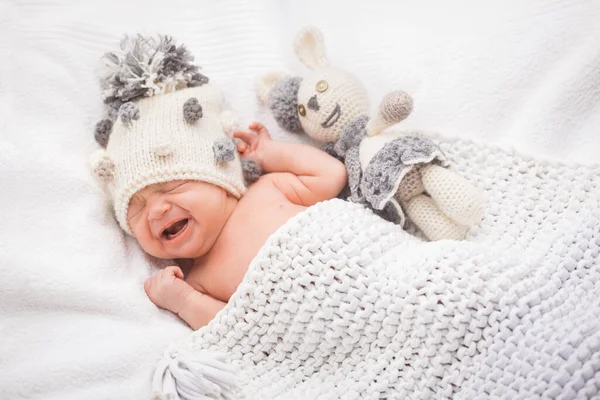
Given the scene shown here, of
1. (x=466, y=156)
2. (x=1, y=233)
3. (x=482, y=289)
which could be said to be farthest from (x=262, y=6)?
(x=482, y=289)

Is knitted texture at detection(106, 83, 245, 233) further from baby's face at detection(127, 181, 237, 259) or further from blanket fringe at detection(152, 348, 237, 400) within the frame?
blanket fringe at detection(152, 348, 237, 400)

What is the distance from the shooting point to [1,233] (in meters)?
1.17

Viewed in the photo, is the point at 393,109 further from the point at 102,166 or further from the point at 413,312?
the point at 102,166

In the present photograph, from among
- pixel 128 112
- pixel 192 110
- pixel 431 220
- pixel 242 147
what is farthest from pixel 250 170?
pixel 431 220

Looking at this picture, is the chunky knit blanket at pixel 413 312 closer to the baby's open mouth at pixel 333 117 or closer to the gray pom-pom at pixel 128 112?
the baby's open mouth at pixel 333 117

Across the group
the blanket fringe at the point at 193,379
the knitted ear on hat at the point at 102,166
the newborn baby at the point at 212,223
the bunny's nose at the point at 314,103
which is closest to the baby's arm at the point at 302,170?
the newborn baby at the point at 212,223

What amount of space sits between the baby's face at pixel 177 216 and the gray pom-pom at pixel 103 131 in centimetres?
17

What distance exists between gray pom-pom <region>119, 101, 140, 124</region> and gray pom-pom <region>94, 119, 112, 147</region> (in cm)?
9

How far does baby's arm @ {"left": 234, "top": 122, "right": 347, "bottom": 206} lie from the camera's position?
1.31m

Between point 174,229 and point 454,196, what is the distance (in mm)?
614

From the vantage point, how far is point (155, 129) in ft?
4.07

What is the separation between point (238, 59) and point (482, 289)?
0.89 meters

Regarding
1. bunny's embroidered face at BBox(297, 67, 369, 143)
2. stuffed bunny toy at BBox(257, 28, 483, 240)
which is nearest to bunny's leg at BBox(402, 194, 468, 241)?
stuffed bunny toy at BBox(257, 28, 483, 240)

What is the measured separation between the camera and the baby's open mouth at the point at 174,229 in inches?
49.6
